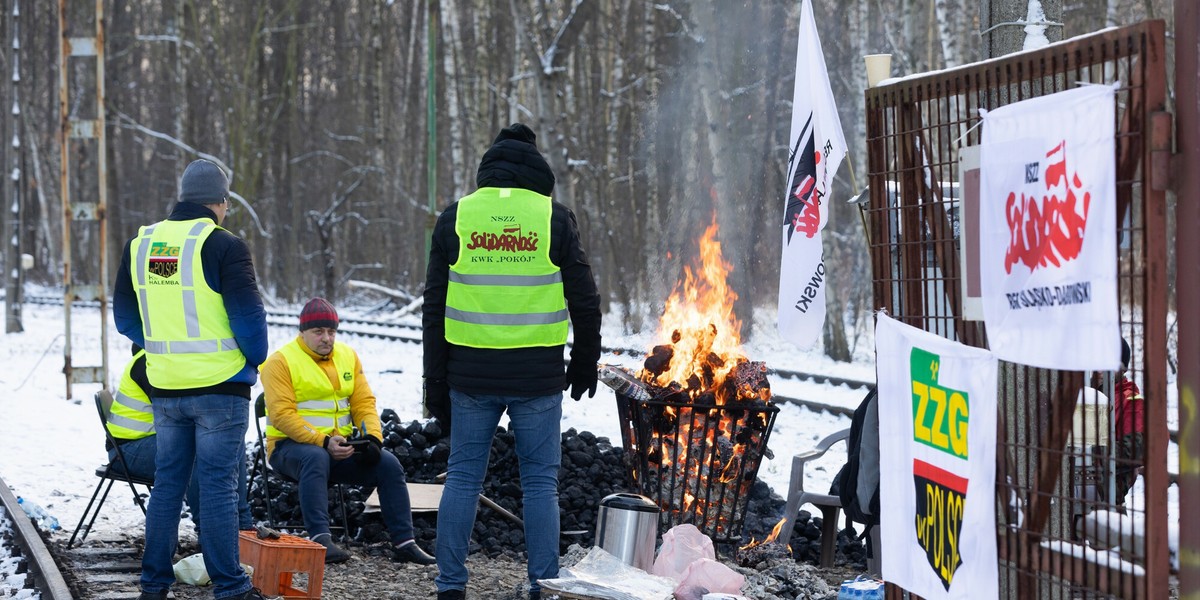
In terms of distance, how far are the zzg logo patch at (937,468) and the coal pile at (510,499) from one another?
3.57 meters

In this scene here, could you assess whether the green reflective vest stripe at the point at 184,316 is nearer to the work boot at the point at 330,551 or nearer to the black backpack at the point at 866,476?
the work boot at the point at 330,551

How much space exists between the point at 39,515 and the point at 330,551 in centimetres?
238

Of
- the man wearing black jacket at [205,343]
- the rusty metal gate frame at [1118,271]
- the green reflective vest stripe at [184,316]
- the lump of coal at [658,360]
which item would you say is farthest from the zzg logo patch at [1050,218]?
the lump of coal at [658,360]

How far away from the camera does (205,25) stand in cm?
4109

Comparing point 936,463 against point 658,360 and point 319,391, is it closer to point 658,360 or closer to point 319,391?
point 658,360

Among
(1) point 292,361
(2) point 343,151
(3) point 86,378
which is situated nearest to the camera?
(1) point 292,361

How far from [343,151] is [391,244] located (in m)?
4.76

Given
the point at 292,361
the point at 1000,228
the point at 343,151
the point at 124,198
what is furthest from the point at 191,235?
the point at 124,198

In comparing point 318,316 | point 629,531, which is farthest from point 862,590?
point 318,316

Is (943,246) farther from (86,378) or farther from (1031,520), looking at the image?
(86,378)

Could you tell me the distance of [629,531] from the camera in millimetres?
6438

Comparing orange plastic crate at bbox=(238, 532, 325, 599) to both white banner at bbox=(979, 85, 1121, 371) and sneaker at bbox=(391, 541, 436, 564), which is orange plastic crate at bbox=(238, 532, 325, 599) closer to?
sneaker at bbox=(391, 541, 436, 564)

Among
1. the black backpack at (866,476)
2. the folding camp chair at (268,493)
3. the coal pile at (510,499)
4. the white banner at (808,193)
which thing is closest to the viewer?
the black backpack at (866,476)

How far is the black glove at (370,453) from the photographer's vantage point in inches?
296
